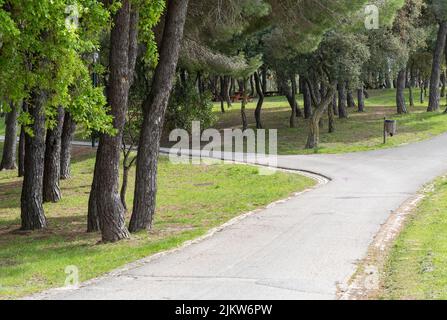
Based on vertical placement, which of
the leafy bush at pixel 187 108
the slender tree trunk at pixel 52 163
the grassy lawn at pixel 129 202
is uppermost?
the leafy bush at pixel 187 108

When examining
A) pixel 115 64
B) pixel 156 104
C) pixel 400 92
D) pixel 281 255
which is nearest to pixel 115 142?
pixel 156 104

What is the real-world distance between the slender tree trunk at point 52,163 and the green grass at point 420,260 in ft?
38.5

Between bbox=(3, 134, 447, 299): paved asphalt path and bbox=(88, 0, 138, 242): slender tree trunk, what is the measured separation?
91.4 inches

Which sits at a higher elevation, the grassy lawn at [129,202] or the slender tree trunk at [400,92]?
the slender tree trunk at [400,92]

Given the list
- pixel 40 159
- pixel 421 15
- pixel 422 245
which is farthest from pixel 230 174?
pixel 421 15

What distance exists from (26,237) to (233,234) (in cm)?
571

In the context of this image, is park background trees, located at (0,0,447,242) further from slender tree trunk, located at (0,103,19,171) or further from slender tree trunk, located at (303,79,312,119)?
slender tree trunk, located at (303,79,312,119)

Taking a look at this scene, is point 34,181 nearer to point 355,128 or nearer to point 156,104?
point 156,104

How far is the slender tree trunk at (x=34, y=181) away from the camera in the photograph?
1794 centimetres

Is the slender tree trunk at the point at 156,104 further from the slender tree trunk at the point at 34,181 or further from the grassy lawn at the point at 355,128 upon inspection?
the grassy lawn at the point at 355,128

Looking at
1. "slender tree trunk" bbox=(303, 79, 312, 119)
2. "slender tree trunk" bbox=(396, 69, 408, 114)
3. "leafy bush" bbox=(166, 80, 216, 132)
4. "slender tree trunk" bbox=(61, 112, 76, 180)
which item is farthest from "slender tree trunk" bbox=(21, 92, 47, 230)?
"slender tree trunk" bbox=(396, 69, 408, 114)

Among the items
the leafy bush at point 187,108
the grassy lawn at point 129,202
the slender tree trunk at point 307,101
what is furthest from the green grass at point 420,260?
the slender tree trunk at point 307,101

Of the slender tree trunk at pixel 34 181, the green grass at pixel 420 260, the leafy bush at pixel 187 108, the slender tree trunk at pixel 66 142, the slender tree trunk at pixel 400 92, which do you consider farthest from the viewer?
the slender tree trunk at pixel 400 92

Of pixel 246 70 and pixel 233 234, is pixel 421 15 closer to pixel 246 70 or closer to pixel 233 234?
pixel 246 70
